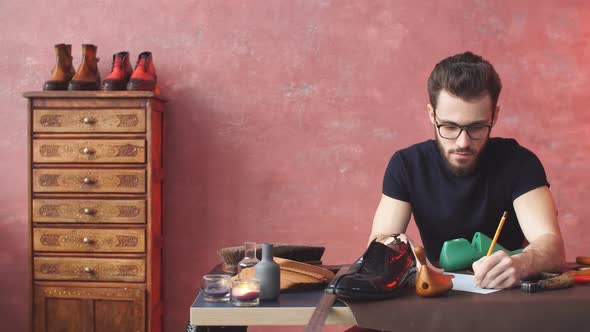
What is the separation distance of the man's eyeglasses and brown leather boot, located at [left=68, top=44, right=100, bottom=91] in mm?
2088

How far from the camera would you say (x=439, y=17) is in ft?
12.6

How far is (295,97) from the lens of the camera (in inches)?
152

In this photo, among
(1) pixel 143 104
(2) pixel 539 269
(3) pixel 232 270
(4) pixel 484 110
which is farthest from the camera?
(1) pixel 143 104

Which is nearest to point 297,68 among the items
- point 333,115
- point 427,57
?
point 333,115

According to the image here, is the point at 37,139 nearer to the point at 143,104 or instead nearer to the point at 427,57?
the point at 143,104

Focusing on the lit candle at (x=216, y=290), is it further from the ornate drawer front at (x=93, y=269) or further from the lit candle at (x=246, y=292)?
the ornate drawer front at (x=93, y=269)

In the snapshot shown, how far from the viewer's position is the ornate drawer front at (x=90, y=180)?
3447 mm

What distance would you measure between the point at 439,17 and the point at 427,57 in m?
Answer: 0.24

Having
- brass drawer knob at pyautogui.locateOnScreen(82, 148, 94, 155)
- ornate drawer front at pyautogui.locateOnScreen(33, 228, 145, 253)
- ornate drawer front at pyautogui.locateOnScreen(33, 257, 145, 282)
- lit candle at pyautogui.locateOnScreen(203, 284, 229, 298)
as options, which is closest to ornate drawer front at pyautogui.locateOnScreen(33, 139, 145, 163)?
brass drawer knob at pyautogui.locateOnScreen(82, 148, 94, 155)

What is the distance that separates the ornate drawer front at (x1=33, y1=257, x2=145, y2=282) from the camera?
11.3 feet

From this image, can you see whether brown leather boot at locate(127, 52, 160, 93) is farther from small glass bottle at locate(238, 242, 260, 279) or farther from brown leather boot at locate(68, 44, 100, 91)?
small glass bottle at locate(238, 242, 260, 279)

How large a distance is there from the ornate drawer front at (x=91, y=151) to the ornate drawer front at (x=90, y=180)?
6 cm

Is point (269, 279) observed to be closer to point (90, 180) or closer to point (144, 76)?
point (90, 180)

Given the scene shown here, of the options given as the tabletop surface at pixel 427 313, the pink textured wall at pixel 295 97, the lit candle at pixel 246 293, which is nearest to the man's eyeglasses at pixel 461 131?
the tabletop surface at pixel 427 313
